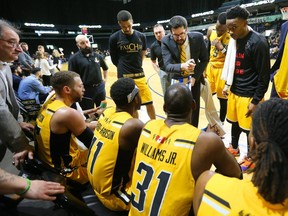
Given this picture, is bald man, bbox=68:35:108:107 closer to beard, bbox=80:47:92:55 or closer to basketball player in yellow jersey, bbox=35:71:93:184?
beard, bbox=80:47:92:55

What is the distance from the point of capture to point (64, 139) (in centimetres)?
212

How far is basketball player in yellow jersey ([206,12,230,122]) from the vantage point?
158 inches

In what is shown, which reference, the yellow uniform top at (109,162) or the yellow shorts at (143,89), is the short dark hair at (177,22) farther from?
the yellow uniform top at (109,162)

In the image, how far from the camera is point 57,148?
6.98ft

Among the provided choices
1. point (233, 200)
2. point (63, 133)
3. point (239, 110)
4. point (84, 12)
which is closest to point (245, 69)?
point (239, 110)

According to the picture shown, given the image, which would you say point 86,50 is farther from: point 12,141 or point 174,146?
point 174,146

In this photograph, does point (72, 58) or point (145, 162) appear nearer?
point (145, 162)

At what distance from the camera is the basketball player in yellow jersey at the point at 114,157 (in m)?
1.83

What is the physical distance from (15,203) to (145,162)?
1.09 m

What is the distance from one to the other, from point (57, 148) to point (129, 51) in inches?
97.6

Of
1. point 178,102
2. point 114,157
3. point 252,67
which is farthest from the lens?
point 252,67

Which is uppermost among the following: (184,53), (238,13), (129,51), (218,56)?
(238,13)

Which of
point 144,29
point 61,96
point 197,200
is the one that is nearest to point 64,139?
point 61,96

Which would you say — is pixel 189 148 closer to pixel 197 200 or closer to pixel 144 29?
pixel 197 200
